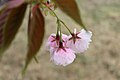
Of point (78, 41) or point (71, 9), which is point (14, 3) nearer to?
point (71, 9)

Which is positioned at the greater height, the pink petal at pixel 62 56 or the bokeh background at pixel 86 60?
the pink petal at pixel 62 56

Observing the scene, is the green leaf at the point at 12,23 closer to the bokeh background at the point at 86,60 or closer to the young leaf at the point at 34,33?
the young leaf at the point at 34,33

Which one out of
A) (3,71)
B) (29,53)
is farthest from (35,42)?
(3,71)

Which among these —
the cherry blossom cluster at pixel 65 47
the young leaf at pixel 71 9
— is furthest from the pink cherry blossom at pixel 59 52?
the young leaf at pixel 71 9

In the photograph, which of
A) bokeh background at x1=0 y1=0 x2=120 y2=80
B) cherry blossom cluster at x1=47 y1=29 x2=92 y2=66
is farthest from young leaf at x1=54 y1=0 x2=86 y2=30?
bokeh background at x1=0 y1=0 x2=120 y2=80

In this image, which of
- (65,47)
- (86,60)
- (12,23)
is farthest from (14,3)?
(86,60)

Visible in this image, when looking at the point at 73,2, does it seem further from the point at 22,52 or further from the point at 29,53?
the point at 22,52

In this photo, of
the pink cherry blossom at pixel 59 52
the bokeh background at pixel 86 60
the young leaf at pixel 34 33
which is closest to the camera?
the young leaf at pixel 34 33
